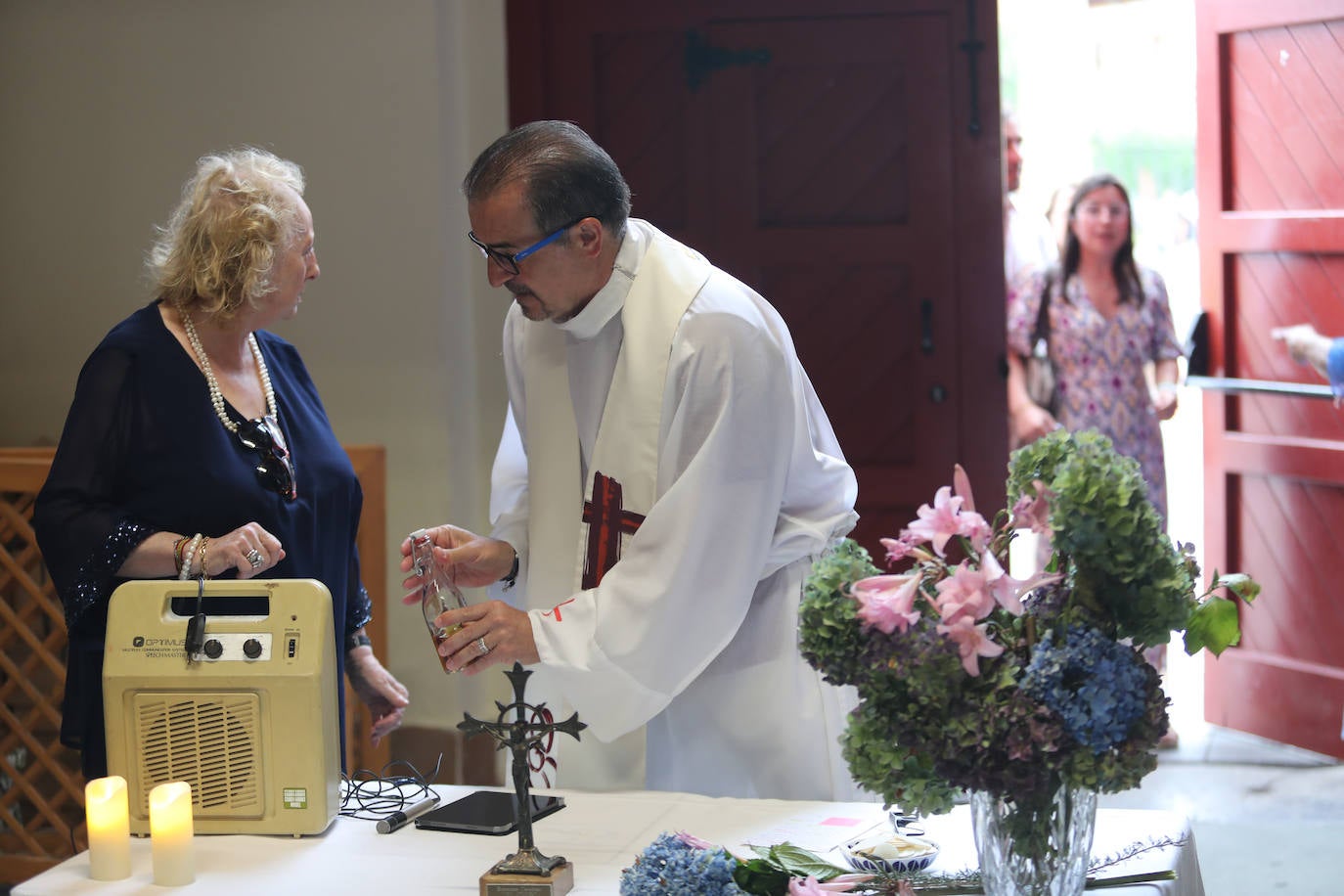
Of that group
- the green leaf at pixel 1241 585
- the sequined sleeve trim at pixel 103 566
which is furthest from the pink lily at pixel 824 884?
the sequined sleeve trim at pixel 103 566

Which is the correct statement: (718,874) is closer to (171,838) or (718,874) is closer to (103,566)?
(171,838)

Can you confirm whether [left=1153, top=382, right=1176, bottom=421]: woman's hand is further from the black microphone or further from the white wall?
the black microphone

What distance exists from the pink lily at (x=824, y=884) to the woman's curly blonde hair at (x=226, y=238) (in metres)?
1.37

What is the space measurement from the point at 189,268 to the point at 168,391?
22 cm

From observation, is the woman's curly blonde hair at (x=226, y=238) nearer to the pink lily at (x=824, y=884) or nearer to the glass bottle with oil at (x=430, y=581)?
the glass bottle with oil at (x=430, y=581)

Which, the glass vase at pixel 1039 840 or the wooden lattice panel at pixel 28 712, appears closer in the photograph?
the glass vase at pixel 1039 840

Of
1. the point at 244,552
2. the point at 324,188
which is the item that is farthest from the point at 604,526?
the point at 324,188

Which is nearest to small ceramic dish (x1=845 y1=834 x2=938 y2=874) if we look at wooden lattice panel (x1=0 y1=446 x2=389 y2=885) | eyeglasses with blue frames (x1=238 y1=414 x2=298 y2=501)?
eyeglasses with blue frames (x1=238 y1=414 x2=298 y2=501)

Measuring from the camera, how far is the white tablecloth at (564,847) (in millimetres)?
1727

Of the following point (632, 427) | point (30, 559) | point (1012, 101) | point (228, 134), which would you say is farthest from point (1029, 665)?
point (1012, 101)

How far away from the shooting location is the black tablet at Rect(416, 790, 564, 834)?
188 centimetres

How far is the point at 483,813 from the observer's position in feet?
6.35

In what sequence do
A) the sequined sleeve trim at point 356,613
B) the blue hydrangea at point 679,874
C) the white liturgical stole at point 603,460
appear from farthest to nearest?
the sequined sleeve trim at point 356,613, the white liturgical stole at point 603,460, the blue hydrangea at point 679,874

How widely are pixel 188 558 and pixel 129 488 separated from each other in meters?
0.20
